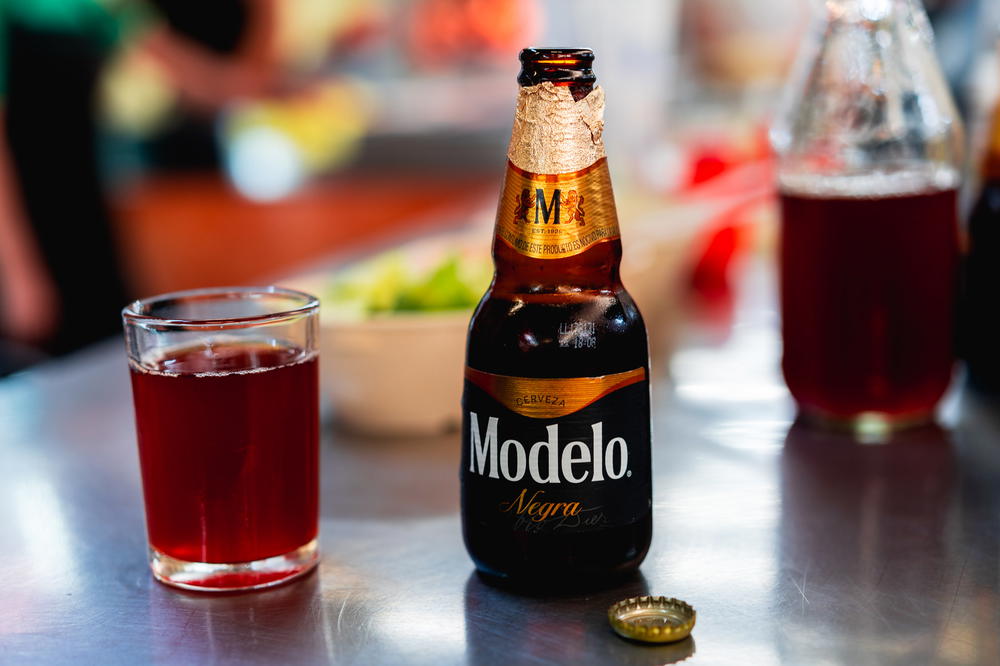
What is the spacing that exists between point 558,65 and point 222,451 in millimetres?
313

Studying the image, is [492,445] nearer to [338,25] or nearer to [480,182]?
[480,182]

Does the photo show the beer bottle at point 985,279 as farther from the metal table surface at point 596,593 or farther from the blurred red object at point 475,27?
the blurred red object at point 475,27

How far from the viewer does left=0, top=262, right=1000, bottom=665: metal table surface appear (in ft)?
2.18

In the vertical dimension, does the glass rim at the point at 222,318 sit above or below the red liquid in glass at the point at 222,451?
above

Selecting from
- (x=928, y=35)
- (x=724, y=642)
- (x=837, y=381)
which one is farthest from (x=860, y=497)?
(x=928, y=35)

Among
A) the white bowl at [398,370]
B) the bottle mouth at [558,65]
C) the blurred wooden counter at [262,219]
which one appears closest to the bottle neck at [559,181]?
the bottle mouth at [558,65]

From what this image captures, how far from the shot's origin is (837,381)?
1049 mm

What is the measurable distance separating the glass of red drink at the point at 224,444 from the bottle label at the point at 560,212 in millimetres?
170

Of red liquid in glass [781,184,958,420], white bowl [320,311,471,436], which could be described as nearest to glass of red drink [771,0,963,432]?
red liquid in glass [781,184,958,420]

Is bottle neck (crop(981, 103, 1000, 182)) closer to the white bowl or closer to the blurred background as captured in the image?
the blurred background

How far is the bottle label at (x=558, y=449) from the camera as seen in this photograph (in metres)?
0.69

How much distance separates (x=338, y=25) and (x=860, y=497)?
154 inches

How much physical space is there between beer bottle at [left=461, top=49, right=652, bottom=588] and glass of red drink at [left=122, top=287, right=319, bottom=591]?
0.42ft

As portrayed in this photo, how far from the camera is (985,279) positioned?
1175 mm
